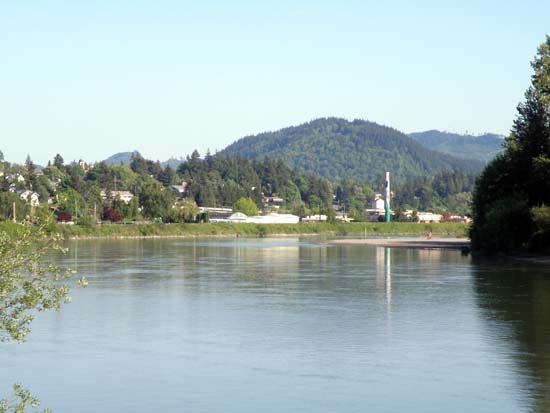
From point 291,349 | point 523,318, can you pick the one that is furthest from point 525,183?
point 291,349

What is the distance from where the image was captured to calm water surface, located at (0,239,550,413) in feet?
82.4

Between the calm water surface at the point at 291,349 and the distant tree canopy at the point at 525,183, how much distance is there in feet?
97.0

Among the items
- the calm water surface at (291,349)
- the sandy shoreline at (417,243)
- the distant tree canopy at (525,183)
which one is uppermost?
the distant tree canopy at (525,183)

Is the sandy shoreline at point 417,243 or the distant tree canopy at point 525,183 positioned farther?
the sandy shoreline at point 417,243

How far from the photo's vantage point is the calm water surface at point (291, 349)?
25109 mm

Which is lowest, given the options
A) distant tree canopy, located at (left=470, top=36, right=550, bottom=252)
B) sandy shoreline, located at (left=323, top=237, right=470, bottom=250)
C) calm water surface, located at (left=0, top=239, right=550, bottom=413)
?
calm water surface, located at (left=0, top=239, right=550, bottom=413)

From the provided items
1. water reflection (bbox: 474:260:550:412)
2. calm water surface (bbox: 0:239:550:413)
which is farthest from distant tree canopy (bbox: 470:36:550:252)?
calm water surface (bbox: 0:239:550:413)

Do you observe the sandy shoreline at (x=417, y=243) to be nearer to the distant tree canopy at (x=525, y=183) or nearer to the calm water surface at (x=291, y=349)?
the distant tree canopy at (x=525, y=183)

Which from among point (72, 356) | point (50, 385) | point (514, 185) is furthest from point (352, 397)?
point (514, 185)

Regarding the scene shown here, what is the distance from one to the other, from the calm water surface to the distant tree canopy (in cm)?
2956

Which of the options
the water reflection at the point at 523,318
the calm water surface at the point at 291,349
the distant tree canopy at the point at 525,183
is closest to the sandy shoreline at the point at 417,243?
the distant tree canopy at the point at 525,183

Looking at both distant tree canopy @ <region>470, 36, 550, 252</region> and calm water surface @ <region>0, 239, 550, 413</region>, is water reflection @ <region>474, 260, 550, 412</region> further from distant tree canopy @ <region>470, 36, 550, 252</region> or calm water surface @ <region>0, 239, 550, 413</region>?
distant tree canopy @ <region>470, 36, 550, 252</region>

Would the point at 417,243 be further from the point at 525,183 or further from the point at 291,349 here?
the point at 291,349

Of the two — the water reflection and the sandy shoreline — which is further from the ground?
the sandy shoreline
